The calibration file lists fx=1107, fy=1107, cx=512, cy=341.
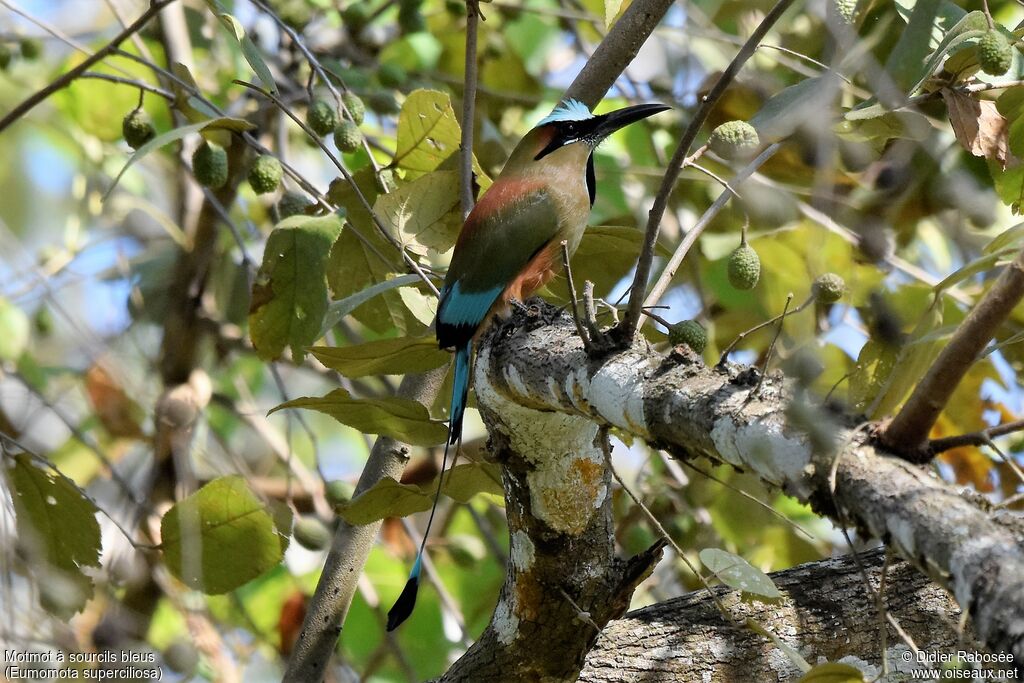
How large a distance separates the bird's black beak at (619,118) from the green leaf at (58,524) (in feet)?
5.33

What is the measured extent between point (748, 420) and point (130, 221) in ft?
12.3

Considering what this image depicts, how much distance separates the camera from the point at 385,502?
224 centimetres

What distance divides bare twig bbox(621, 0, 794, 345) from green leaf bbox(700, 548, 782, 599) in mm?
383

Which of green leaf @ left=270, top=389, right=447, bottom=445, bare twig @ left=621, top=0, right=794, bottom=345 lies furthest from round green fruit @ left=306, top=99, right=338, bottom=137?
bare twig @ left=621, top=0, right=794, bottom=345

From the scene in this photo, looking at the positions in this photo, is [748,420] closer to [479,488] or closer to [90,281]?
[479,488]

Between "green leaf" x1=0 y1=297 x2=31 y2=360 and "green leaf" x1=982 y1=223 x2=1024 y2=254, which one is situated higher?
"green leaf" x1=0 y1=297 x2=31 y2=360

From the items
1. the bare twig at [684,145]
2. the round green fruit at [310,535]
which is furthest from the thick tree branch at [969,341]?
the round green fruit at [310,535]

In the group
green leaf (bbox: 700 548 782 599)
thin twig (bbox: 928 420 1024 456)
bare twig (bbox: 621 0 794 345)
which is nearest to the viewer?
thin twig (bbox: 928 420 1024 456)

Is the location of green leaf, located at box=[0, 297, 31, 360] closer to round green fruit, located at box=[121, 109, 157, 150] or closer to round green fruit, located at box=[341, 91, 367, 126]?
round green fruit, located at box=[121, 109, 157, 150]

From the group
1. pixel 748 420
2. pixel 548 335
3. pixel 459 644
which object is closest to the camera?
pixel 748 420

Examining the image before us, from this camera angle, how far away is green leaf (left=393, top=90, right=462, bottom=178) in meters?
2.53

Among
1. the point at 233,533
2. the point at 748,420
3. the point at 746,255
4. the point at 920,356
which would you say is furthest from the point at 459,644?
the point at 748,420

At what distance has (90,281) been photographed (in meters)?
4.48
